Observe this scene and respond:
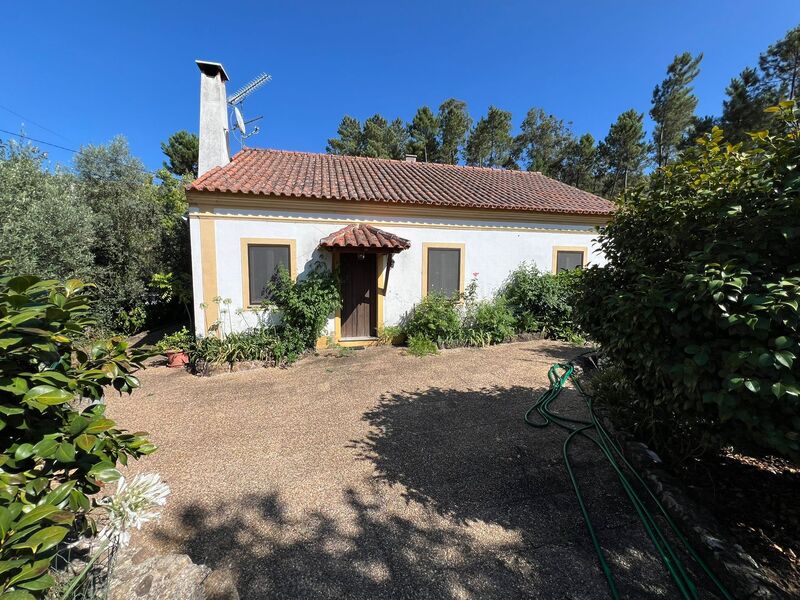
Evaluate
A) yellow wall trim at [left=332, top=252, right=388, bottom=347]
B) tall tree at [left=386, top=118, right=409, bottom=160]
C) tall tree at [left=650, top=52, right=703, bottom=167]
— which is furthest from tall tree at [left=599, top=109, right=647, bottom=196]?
yellow wall trim at [left=332, top=252, right=388, bottom=347]

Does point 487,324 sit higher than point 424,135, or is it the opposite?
point 424,135

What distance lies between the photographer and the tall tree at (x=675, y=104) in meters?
21.1

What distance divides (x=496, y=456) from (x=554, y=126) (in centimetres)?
3350

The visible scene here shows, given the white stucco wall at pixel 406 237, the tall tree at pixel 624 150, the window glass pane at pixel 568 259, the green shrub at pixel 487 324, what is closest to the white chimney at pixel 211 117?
the white stucco wall at pixel 406 237

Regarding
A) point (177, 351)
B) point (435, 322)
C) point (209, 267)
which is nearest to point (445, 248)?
point (435, 322)

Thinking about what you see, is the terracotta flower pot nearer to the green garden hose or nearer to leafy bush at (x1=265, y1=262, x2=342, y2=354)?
leafy bush at (x1=265, y1=262, x2=342, y2=354)

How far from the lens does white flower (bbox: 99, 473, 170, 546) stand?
152 centimetres

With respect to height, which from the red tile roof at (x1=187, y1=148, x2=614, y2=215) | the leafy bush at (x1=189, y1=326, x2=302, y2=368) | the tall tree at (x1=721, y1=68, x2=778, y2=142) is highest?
the tall tree at (x1=721, y1=68, x2=778, y2=142)

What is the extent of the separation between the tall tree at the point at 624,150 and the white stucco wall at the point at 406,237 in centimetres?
1816

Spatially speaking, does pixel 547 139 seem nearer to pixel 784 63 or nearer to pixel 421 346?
pixel 784 63

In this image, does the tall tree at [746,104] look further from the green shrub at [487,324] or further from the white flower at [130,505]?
the white flower at [130,505]

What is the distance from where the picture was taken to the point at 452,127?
25.5 m

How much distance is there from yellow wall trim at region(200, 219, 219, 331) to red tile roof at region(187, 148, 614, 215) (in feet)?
2.80

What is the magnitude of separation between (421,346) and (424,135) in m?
22.6
